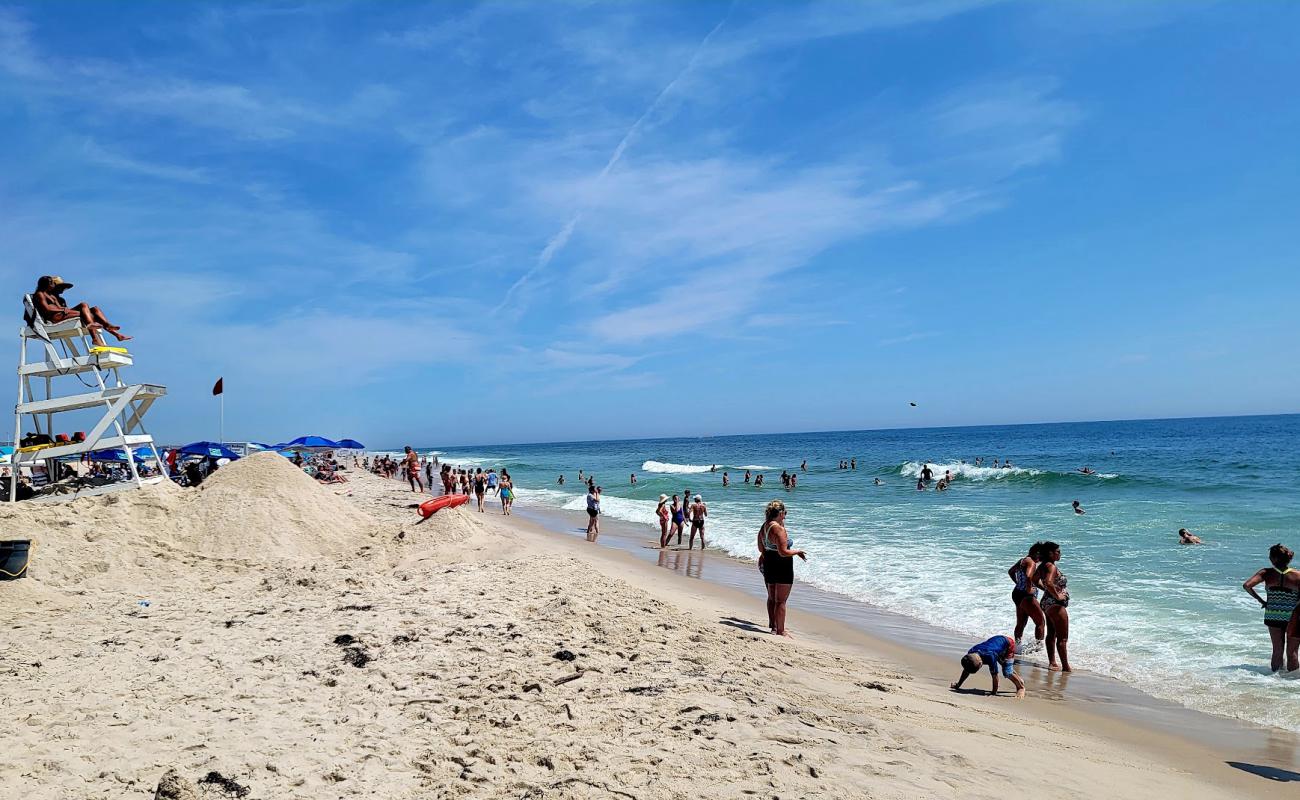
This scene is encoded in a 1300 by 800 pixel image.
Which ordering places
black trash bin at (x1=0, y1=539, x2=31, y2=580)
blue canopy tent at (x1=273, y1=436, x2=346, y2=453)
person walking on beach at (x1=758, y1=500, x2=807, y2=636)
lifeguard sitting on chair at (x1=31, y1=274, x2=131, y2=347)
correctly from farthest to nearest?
blue canopy tent at (x1=273, y1=436, x2=346, y2=453), lifeguard sitting on chair at (x1=31, y1=274, x2=131, y2=347), person walking on beach at (x1=758, y1=500, x2=807, y2=636), black trash bin at (x1=0, y1=539, x2=31, y2=580)

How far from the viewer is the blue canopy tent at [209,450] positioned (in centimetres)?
2216

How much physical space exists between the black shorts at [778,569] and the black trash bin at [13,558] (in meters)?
8.36

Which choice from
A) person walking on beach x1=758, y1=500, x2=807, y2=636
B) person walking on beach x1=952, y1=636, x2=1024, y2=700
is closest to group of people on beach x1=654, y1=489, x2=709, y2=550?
person walking on beach x1=758, y1=500, x2=807, y2=636

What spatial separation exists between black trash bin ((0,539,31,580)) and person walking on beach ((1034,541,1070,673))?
37.1 feet

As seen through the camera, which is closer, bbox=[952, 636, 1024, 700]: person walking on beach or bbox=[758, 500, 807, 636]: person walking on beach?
bbox=[952, 636, 1024, 700]: person walking on beach

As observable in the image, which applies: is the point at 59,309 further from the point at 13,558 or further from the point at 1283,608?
the point at 1283,608

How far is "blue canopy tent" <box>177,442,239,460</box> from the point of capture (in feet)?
72.7

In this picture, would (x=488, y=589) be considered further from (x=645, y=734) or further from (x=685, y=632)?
(x=645, y=734)

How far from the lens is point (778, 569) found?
8.52 m

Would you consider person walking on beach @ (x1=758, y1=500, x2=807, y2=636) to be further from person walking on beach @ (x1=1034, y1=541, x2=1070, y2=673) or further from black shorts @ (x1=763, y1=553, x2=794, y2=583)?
person walking on beach @ (x1=1034, y1=541, x2=1070, y2=673)

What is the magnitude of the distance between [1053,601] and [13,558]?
37.9 ft

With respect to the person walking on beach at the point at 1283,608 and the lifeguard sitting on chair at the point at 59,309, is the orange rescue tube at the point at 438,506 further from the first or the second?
the person walking on beach at the point at 1283,608

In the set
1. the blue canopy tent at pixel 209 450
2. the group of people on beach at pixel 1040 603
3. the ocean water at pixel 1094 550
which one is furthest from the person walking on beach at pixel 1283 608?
the blue canopy tent at pixel 209 450


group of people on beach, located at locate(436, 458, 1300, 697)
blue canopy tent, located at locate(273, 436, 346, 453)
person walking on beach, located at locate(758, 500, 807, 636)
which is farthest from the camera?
blue canopy tent, located at locate(273, 436, 346, 453)
